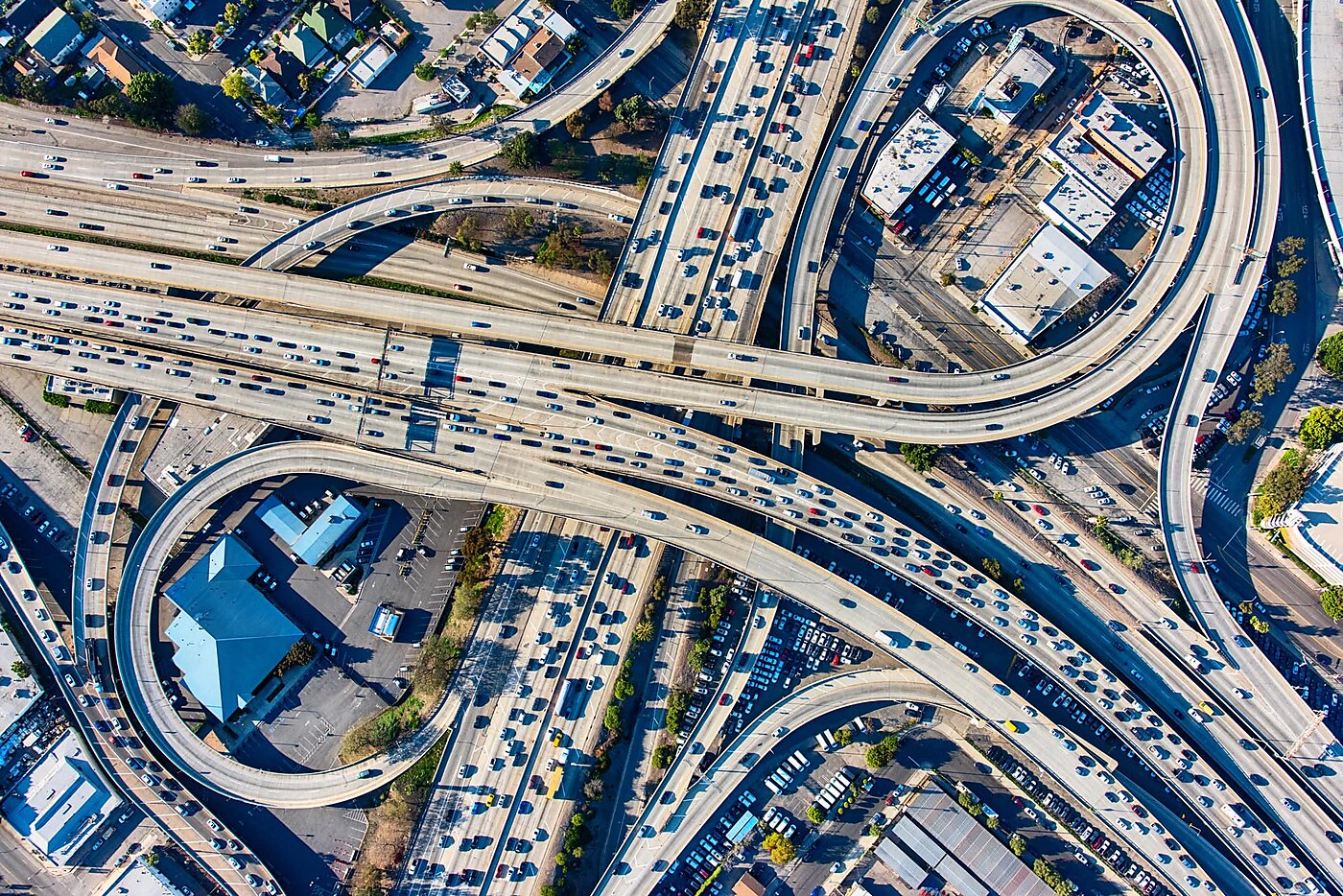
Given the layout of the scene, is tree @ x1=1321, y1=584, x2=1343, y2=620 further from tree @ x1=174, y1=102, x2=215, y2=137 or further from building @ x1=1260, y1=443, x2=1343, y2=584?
tree @ x1=174, y1=102, x2=215, y2=137

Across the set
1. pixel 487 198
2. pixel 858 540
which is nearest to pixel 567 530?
pixel 858 540

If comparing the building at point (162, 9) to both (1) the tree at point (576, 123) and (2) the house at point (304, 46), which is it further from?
(1) the tree at point (576, 123)

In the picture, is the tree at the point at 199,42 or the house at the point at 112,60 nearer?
the house at the point at 112,60

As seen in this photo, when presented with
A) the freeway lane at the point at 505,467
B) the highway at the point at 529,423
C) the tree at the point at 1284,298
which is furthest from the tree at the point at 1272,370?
the highway at the point at 529,423

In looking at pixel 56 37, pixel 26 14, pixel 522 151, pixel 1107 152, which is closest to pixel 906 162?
pixel 1107 152

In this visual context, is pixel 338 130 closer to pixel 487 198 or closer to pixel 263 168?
pixel 263 168

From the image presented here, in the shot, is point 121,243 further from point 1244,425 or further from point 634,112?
point 1244,425
